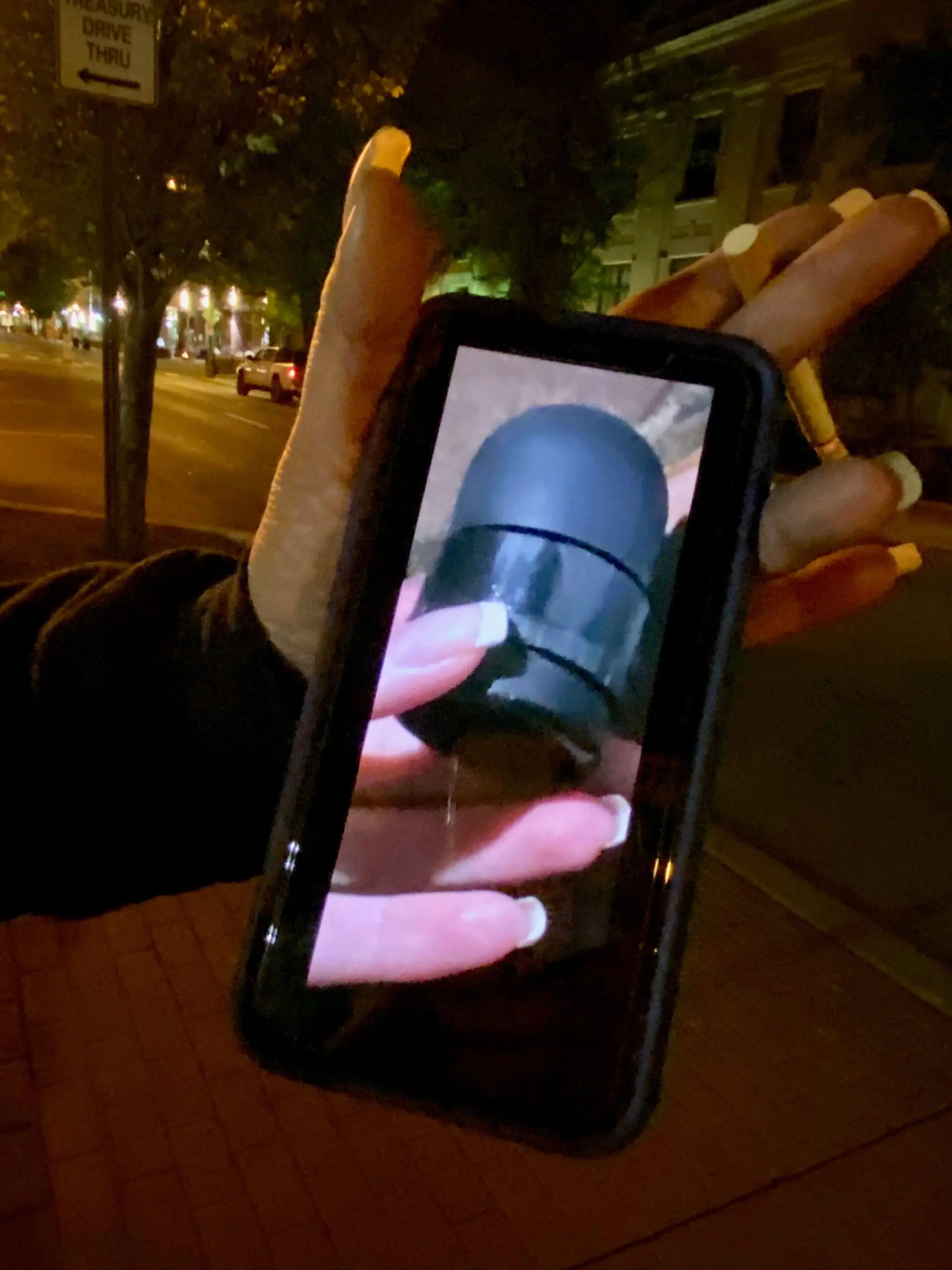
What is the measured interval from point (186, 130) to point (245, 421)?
15.0m

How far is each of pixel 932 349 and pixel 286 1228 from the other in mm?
16761

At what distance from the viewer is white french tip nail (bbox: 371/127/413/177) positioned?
112cm

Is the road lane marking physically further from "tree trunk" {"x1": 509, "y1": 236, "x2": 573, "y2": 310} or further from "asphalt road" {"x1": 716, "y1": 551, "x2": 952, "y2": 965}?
"asphalt road" {"x1": 716, "y1": 551, "x2": 952, "y2": 965}

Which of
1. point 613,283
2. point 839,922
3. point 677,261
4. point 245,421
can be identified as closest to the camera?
point 839,922

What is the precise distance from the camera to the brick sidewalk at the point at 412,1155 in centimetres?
220

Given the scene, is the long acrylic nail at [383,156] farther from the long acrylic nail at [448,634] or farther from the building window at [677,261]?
the building window at [677,261]

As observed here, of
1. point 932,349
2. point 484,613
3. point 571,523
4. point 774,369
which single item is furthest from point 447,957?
point 932,349

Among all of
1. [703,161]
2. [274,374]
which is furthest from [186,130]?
[274,374]

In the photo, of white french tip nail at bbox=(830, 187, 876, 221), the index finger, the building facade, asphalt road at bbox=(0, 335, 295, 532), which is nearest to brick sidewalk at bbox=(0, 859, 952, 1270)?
the index finger

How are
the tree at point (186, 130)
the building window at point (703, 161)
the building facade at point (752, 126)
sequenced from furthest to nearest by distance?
the building window at point (703, 161) → the building facade at point (752, 126) → the tree at point (186, 130)

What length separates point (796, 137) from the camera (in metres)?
19.8

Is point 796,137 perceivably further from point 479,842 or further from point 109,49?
point 479,842

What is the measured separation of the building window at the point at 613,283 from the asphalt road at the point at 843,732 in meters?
12.4

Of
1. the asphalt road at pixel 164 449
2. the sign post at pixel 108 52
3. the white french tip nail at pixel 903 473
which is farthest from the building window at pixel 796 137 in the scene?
the white french tip nail at pixel 903 473
